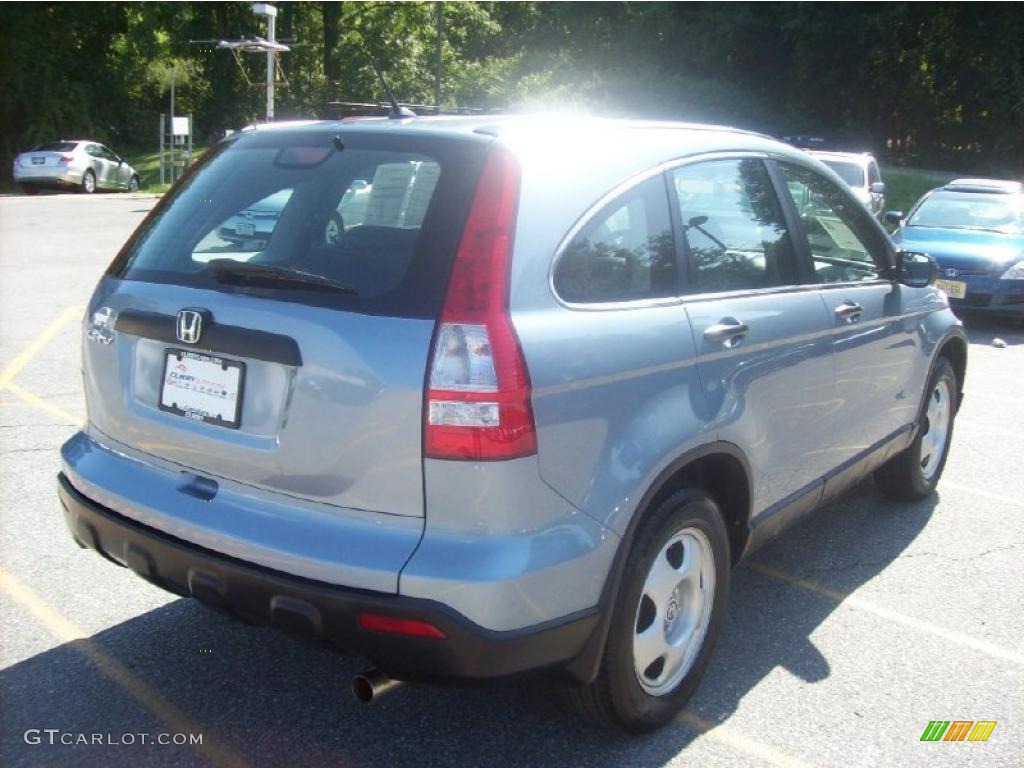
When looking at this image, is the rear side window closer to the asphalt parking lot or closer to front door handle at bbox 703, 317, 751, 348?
the asphalt parking lot

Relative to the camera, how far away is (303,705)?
327 cm

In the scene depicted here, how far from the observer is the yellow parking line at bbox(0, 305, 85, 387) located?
288 inches

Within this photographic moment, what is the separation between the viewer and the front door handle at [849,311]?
4025mm

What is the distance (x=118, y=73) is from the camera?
3888cm

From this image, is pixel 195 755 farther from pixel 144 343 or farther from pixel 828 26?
pixel 828 26

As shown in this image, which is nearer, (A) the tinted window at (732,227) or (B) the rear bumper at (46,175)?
(A) the tinted window at (732,227)

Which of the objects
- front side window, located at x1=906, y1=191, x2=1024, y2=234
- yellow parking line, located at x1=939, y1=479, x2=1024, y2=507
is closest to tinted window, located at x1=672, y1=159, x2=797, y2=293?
yellow parking line, located at x1=939, y1=479, x2=1024, y2=507

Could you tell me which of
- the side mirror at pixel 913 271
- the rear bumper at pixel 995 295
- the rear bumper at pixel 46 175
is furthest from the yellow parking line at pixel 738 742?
the rear bumper at pixel 46 175

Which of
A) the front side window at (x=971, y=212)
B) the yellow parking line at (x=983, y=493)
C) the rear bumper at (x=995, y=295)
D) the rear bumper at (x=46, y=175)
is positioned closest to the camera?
the yellow parking line at (x=983, y=493)

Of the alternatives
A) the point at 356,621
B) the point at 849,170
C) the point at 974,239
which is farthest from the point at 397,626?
the point at 849,170

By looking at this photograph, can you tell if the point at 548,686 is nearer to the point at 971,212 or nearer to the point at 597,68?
the point at 971,212

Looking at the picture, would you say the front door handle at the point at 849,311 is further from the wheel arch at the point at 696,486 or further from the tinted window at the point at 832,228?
the wheel arch at the point at 696,486

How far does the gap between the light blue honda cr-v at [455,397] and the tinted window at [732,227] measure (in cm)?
1

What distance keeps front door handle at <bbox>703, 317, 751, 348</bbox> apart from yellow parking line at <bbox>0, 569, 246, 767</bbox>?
184 cm
